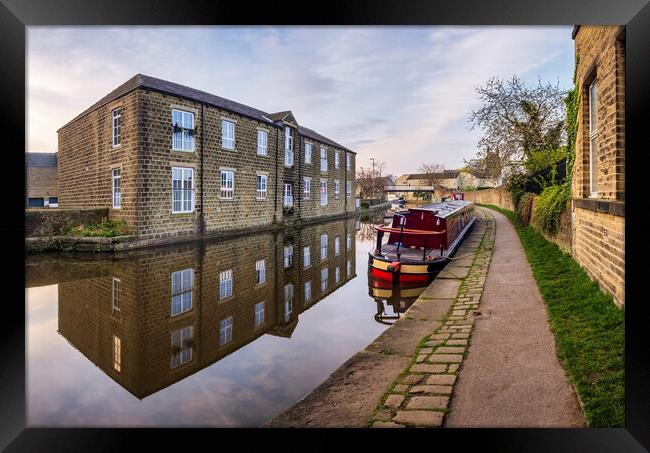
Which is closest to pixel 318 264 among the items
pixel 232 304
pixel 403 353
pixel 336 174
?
pixel 232 304

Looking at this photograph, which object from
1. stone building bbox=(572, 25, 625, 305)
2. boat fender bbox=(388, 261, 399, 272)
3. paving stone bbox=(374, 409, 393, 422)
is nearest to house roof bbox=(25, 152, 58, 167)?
boat fender bbox=(388, 261, 399, 272)

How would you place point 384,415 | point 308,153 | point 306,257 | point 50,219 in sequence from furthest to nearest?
point 308,153, point 50,219, point 306,257, point 384,415

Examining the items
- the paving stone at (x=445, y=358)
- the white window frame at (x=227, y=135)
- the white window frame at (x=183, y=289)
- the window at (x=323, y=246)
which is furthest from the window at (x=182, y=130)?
the paving stone at (x=445, y=358)

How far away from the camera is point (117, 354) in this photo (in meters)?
4.25

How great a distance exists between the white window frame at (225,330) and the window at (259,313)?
0.36 metres

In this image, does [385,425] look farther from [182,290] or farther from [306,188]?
[306,188]

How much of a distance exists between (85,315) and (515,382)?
17.7 feet

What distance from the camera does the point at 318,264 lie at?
1009cm

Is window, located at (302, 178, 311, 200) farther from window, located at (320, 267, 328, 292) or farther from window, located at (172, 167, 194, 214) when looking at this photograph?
window, located at (320, 267, 328, 292)

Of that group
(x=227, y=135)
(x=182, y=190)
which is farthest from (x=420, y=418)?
(x=227, y=135)

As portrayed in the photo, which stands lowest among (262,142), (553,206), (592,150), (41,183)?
(553,206)

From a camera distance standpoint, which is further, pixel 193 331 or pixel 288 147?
pixel 288 147
